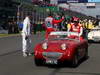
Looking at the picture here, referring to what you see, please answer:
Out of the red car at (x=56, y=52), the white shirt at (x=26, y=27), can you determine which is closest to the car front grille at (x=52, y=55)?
the red car at (x=56, y=52)

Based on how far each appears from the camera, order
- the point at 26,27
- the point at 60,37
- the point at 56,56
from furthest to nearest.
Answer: the point at 26,27 < the point at 60,37 < the point at 56,56

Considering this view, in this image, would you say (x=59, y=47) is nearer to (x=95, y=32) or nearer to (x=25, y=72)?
(x=25, y=72)

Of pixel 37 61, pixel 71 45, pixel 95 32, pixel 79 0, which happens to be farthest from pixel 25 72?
pixel 79 0

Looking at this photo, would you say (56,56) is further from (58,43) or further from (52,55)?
(58,43)

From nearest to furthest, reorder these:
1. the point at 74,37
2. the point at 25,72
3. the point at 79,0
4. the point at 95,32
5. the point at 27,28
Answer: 1. the point at 25,72
2. the point at 74,37
3. the point at 27,28
4. the point at 95,32
5. the point at 79,0

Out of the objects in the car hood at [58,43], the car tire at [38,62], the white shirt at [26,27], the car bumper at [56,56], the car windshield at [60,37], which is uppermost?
the white shirt at [26,27]

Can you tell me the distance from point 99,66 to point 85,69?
2.74 ft

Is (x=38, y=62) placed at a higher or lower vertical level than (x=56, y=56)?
lower

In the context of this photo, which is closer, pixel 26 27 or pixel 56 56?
pixel 56 56

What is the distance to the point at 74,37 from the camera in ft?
40.0

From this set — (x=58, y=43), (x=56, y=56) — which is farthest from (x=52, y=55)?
(x=58, y=43)

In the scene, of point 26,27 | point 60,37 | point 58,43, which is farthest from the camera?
point 26,27

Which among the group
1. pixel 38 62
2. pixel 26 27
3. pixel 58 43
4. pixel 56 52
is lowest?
pixel 38 62

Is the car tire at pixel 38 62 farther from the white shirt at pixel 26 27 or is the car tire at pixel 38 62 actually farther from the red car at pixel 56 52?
the white shirt at pixel 26 27
